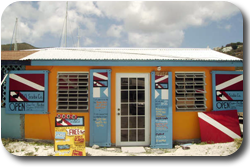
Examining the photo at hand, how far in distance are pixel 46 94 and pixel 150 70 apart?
3304 millimetres

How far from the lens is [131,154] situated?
15.6 ft

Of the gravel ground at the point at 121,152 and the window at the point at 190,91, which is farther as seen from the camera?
the window at the point at 190,91

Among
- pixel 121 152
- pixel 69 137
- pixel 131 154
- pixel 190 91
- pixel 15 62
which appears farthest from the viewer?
pixel 190 91

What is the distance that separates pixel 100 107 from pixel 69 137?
1.29m

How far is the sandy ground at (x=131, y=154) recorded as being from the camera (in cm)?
454

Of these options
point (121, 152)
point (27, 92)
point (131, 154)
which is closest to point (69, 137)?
point (121, 152)

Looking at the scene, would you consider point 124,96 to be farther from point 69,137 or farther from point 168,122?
point 69,137

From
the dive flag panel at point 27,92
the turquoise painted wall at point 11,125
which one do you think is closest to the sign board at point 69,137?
the dive flag panel at point 27,92

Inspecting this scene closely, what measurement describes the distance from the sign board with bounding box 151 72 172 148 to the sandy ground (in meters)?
0.29

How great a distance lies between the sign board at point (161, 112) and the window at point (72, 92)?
2137mm

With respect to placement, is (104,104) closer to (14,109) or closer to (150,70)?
(150,70)

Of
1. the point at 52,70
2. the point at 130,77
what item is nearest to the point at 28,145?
the point at 52,70

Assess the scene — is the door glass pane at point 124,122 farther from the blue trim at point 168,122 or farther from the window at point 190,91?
the window at point 190,91

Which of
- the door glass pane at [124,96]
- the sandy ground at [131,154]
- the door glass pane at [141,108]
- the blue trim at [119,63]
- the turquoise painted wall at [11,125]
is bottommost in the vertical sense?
the sandy ground at [131,154]
